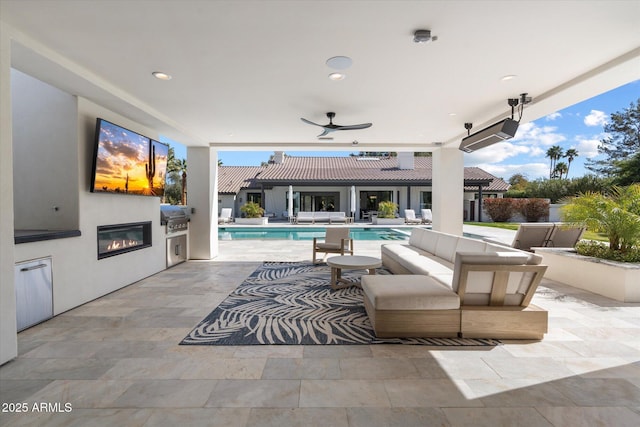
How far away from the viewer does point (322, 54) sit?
130 inches

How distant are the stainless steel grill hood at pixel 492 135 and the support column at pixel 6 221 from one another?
5.80 meters

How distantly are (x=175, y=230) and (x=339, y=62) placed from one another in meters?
5.42

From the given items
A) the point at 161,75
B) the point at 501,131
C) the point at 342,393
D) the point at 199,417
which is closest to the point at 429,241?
the point at 501,131

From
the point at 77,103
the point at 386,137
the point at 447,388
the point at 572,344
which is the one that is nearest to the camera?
the point at 447,388

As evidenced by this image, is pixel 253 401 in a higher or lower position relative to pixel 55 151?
lower

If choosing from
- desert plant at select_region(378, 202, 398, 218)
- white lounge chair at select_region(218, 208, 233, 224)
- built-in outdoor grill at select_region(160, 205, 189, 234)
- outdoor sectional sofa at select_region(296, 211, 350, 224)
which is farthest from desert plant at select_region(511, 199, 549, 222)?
built-in outdoor grill at select_region(160, 205, 189, 234)

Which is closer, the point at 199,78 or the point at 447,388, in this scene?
the point at 447,388

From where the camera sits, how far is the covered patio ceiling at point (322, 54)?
99.9 inches

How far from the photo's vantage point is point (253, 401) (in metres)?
2.16

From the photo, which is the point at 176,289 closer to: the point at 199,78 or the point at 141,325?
the point at 141,325

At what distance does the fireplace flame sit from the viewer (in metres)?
4.95

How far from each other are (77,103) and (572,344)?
6.53 metres

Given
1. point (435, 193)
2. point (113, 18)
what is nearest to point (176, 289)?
point (113, 18)

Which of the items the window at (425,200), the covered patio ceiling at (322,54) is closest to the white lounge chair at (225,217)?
the covered patio ceiling at (322,54)
